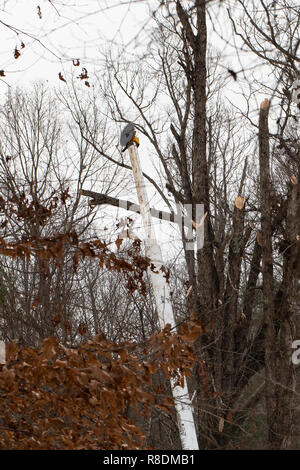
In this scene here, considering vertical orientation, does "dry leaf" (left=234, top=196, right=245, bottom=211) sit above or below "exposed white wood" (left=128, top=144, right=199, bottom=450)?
above

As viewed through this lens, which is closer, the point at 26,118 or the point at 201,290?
the point at 201,290

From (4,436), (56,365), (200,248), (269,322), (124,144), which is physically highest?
(124,144)

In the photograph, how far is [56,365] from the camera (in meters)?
3.83

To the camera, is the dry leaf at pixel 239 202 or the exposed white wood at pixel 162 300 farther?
the dry leaf at pixel 239 202

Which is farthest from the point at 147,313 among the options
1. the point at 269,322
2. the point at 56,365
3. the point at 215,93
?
the point at 56,365

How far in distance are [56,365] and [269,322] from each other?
548 centimetres

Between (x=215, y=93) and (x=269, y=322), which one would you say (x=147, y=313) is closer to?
(x=269, y=322)

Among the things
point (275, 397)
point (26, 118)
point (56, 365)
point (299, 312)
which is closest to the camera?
point (56, 365)

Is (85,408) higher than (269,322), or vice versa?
(269,322)

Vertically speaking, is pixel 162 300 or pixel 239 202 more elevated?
pixel 239 202

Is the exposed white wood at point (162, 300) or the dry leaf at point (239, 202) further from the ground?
the dry leaf at point (239, 202)

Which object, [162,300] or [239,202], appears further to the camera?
[239,202]

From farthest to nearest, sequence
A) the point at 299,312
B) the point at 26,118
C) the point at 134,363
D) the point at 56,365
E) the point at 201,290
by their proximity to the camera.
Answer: the point at 26,118 → the point at 201,290 → the point at 299,312 → the point at 134,363 → the point at 56,365

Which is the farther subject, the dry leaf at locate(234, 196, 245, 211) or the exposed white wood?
the dry leaf at locate(234, 196, 245, 211)
